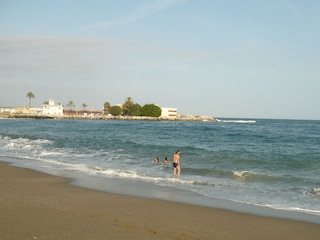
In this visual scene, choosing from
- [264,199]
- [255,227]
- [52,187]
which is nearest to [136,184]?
[52,187]

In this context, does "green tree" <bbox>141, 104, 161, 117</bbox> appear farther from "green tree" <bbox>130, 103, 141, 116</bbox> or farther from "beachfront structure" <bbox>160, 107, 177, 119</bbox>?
"beachfront structure" <bbox>160, 107, 177, 119</bbox>

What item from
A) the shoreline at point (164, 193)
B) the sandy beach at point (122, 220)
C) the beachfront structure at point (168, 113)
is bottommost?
the shoreline at point (164, 193)

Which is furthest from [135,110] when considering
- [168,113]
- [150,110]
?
[168,113]

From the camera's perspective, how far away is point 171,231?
840 cm

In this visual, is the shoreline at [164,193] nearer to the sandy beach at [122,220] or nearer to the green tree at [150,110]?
the sandy beach at [122,220]

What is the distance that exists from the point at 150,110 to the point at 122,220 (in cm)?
16486

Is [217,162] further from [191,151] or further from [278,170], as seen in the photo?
[191,151]

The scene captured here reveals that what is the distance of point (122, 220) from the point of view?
361 inches

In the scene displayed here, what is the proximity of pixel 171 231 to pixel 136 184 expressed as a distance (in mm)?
7440

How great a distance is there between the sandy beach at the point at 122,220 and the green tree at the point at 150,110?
161m

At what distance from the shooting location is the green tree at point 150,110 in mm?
173750

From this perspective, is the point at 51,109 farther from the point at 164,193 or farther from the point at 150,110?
the point at 164,193

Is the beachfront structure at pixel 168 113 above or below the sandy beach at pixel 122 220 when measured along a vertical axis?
above

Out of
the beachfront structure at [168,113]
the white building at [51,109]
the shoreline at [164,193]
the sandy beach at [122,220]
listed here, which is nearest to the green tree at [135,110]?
the beachfront structure at [168,113]
